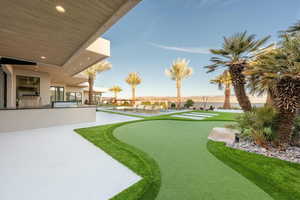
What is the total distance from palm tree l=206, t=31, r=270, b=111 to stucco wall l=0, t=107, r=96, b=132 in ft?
21.7

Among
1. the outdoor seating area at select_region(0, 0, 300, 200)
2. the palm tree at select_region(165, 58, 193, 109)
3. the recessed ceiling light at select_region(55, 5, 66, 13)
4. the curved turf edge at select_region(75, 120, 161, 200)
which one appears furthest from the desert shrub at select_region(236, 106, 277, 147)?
the palm tree at select_region(165, 58, 193, 109)

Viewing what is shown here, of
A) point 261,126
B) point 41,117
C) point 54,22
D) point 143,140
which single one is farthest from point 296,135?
point 41,117

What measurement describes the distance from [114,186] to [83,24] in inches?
149

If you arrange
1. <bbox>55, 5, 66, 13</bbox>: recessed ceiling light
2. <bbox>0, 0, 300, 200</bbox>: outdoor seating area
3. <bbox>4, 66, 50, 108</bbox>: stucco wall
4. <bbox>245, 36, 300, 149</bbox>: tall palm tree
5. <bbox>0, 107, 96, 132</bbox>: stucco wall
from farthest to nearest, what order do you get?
<bbox>4, 66, 50, 108</bbox>: stucco wall
<bbox>0, 107, 96, 132</bbox>: stucco wall
<bbox>55, 5, 66, 13</bbox>: recessed ceiling light
<bbox>245, 36, 300, 149</bbox>: tall palm tree
<bbox>0, 0, 300, 200</bbox>: outdoor seating area

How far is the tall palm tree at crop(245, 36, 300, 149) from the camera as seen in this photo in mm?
2259

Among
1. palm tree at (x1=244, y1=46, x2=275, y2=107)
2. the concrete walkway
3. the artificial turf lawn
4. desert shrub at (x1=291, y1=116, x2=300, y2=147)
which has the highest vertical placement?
palm tree at (x1=244, y1=46, x2=275, y2=107)

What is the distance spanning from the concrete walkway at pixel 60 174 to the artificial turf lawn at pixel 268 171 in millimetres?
1787

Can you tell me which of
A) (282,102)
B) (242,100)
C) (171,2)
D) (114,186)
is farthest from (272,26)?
(114,186)

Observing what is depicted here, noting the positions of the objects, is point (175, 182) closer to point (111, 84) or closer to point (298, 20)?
point (298, 20)

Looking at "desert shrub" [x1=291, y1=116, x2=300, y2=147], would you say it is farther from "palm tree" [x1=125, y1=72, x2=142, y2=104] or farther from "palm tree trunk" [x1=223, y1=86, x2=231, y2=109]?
"palm tree" [x1=125, y1=72, x2=142, y2=104]

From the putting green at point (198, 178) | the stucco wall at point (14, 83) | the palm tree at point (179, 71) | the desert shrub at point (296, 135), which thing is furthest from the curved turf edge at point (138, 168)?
the palm tree at point (179, 71)

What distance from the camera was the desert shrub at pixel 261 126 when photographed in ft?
9.60

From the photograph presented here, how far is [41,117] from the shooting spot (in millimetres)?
5047

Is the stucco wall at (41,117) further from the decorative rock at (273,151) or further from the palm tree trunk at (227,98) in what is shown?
the palm tree trunk at (227,98)
